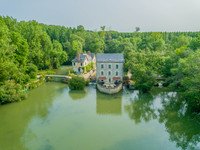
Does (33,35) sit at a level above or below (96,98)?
above

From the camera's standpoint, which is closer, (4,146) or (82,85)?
(4,146)

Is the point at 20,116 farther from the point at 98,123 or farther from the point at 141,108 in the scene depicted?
the point at 141,108

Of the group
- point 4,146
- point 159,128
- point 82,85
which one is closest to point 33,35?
point 82,85

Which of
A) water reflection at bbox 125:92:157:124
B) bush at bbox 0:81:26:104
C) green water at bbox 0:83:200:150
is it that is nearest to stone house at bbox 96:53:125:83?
green water at bbox 0:83:200:150

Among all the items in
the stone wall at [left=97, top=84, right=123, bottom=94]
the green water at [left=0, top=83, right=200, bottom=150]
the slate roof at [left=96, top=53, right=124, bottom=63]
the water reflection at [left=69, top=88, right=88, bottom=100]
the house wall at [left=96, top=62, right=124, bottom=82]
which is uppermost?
the slate roof at [left=96, top=53, right=124, bottom=63]

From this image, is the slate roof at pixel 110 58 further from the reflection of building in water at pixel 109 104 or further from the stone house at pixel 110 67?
the reflection of building in water at pixel 109 104

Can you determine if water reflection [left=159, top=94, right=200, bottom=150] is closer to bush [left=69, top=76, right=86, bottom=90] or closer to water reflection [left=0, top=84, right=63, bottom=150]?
bush [left=69, top=76, right=86, bottom=90]

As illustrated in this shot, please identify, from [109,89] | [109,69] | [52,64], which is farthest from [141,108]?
[52,64]

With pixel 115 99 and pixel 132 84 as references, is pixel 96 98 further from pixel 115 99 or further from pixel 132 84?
pixel 132 84
